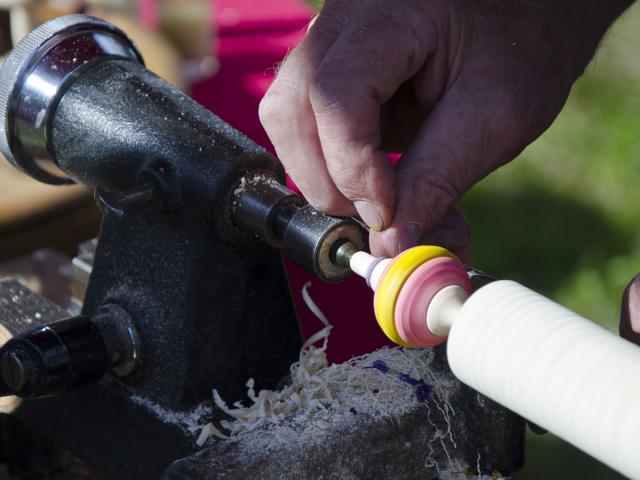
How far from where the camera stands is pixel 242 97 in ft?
6.88

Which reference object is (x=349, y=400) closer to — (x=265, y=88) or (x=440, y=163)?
(x=440, y=163)

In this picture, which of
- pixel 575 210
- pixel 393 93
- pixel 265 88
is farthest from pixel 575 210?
pixel 393 93

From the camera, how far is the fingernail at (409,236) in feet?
2.91

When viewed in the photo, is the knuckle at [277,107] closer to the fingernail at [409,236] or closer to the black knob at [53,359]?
the fingernail at [409,236]

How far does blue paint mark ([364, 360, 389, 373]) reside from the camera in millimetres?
927

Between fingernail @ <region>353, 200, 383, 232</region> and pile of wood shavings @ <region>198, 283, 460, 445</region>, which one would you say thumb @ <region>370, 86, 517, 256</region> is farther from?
pile of wood shavings @ <region>198, 283, 460, 445</region>

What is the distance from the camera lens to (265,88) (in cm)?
207

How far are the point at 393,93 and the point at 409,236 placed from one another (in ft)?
0.44

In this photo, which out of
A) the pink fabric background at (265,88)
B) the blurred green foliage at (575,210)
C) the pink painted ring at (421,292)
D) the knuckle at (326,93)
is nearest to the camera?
the pink painted ring at (421,292)

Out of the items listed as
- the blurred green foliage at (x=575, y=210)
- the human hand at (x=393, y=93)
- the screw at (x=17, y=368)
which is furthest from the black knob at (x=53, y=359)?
the blurred green foliage at (x=575, y=210)

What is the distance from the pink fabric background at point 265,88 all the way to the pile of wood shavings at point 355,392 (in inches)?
12.1

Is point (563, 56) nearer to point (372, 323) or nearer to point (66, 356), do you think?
point (372, 323)

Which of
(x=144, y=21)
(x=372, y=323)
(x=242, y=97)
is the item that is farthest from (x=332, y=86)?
(x=144, y=21)

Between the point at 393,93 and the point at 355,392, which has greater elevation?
the point at 393,93
